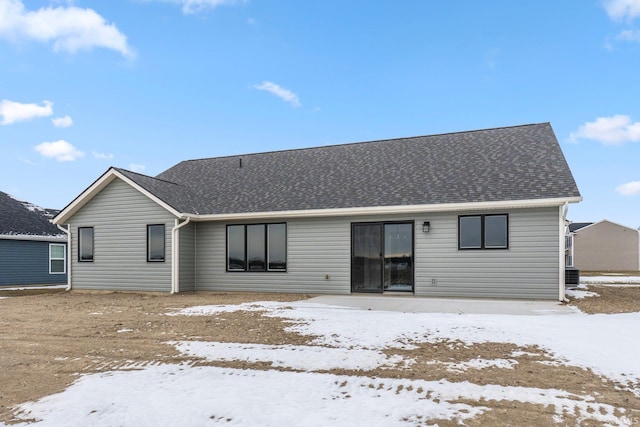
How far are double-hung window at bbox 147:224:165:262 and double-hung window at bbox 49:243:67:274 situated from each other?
9655 millimetres

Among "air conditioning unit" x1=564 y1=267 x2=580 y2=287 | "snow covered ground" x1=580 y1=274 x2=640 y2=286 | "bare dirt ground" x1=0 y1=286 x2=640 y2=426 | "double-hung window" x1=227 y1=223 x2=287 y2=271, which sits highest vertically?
"double-hung window" x1=227 y1=223 x2=287 y2=271

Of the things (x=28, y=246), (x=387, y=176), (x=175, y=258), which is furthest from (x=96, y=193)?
(x=387, y=176)

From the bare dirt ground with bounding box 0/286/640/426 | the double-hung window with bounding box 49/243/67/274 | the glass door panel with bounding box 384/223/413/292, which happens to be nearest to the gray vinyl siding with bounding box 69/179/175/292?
the bare dirt ground with bounding box 0/286/640/426

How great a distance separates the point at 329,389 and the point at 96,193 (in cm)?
1375

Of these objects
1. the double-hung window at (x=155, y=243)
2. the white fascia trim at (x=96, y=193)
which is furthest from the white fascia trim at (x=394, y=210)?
the double-hung window at (x=155, y=243)

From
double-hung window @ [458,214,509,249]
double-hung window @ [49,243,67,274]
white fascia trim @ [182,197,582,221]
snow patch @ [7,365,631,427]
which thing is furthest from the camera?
double-hung window @ [49,243,67,274]

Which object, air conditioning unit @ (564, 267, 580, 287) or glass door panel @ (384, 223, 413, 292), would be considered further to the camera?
air conditioning unit @ (564, 267, 580, 287)

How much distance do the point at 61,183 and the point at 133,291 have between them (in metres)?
9.93

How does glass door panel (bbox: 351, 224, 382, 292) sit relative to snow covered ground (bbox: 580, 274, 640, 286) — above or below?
above

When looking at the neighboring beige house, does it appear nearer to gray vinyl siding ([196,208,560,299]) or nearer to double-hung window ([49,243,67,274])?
gray vinyl siding ([196,208,560,299])

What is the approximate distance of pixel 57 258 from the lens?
21.2m

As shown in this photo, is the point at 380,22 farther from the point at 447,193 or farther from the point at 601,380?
the point at 601,380

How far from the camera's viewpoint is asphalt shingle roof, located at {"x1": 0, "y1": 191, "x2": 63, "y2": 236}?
19.1 m

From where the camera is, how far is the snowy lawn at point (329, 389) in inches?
141
